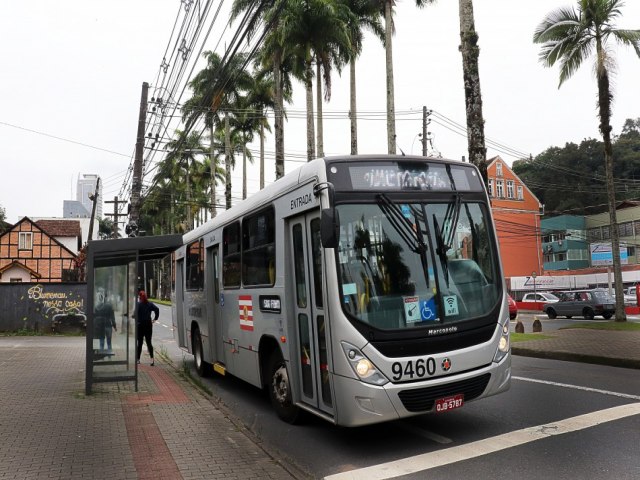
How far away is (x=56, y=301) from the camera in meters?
23.5

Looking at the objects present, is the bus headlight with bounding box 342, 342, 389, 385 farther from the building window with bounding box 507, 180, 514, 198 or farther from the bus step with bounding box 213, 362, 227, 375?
the building window with bounding box 507, 180, 514, 198

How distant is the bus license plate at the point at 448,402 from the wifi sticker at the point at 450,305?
2.76 ft

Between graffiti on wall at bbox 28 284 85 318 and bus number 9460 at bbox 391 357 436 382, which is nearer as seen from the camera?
bus number 9460 at bbox 391 357 436 382

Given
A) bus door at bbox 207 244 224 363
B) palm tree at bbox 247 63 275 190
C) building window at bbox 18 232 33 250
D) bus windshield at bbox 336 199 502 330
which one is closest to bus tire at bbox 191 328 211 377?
bus door at bbox 207 244 224 363

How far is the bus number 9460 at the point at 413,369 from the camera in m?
5.52

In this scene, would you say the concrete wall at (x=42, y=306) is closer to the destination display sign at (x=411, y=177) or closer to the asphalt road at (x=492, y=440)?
the asphalt road at (x=492, y=440)

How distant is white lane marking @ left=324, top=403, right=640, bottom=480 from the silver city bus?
0.44 m

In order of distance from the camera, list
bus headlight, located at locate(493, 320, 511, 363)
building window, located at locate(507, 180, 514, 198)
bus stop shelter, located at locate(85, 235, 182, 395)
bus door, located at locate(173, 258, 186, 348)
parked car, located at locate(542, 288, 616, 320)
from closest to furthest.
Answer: bus headlight, located at locate(493, 320, 511, 363)
bus stop shelter, located at locate(85, 235, 182, 395)
bus door, located at locate(173, 258, 186, 348)
parked car, located at locate(542, 288, 616, 320)
building window, located at locate(507, 180, 514, 198)

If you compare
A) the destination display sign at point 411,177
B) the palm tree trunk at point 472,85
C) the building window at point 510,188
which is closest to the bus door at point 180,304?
the palm tree trunk at point 472,85

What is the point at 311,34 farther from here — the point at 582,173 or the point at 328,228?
the point at 582,173

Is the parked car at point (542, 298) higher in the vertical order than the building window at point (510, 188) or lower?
lower

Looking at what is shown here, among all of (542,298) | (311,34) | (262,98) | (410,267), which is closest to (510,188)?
(542,298)

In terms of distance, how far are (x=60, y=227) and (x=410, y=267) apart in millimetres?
56300

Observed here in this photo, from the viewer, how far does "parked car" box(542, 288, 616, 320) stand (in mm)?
30922
